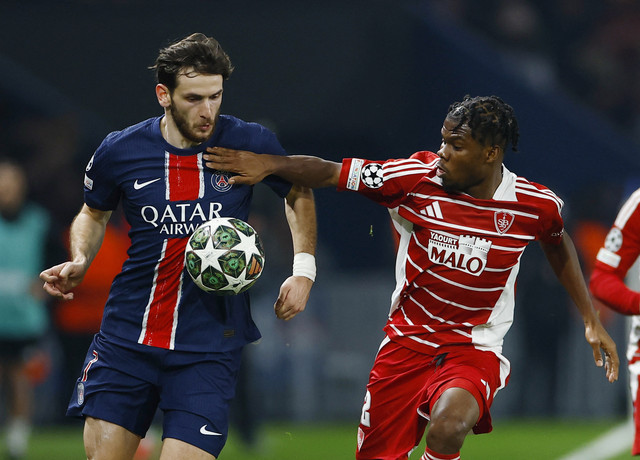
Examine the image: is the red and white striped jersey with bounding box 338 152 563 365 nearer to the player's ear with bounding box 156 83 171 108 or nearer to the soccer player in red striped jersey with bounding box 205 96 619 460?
the soccer player in red striped jersey with bounding box 205 96 619 460

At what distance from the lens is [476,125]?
4.87m

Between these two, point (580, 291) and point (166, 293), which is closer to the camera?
point (166, 293)

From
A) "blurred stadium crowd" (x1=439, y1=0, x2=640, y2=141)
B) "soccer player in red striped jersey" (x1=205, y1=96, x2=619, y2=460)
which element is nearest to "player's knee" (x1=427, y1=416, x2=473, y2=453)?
"soccer player in red striped jersey" (x1=205, y1=96, x2=619, y2=460)

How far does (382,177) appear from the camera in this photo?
500 cm

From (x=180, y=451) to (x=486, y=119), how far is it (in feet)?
6.63

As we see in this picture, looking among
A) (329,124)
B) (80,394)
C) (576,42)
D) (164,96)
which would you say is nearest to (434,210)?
(164,96)

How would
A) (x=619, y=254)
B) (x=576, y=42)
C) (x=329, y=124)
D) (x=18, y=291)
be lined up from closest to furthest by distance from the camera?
1. (x=619, y=254)
2. (x=18, y=291)
3. (x=329, y=124)
4. (x=576, y=42)

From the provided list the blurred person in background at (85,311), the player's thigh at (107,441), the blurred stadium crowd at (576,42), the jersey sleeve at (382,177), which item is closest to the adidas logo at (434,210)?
the jersey sleeve at (382,177)

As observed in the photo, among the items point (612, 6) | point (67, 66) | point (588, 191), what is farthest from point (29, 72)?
point (612, 6)

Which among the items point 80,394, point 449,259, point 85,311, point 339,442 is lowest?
point 339,442

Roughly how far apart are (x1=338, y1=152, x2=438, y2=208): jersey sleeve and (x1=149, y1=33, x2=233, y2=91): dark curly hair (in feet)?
2.60

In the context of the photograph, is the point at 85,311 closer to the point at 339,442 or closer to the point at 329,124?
the point at 339,442

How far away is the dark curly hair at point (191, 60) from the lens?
4551 millimetres

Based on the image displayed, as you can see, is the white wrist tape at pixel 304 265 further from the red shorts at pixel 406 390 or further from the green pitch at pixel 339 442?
the green pitch at pixel 339 442
